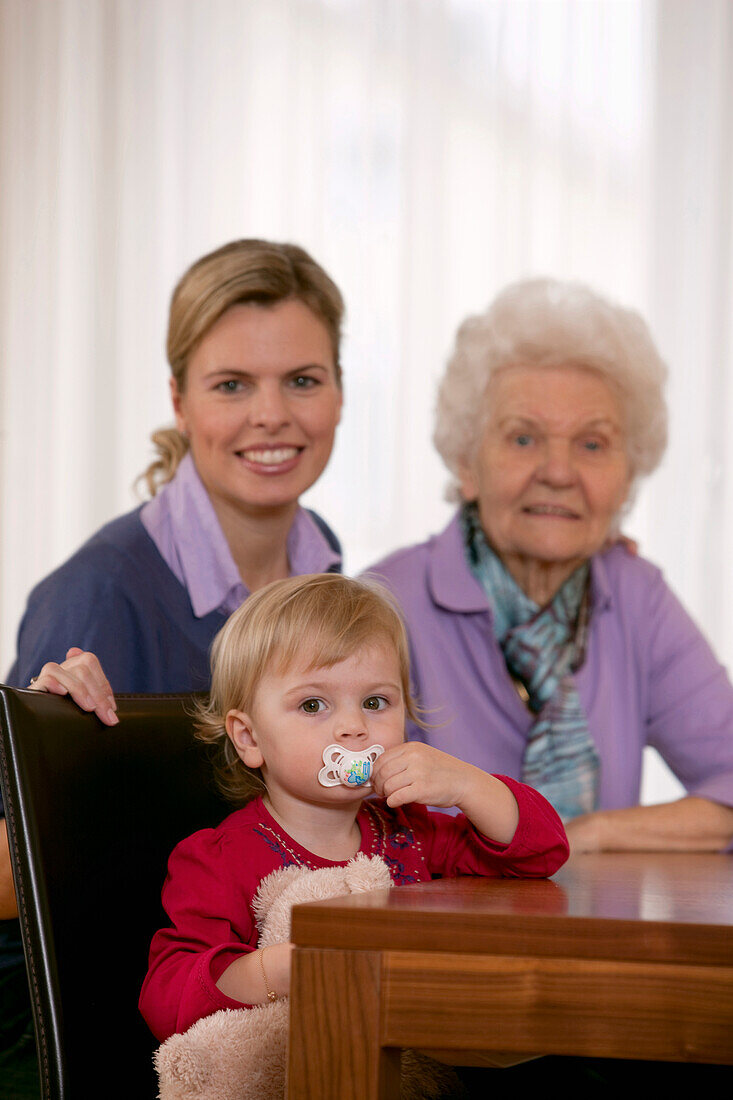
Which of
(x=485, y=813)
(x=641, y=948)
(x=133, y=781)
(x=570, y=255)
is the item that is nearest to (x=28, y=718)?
(x=133, y=781)

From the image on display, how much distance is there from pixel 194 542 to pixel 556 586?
716 millimetres

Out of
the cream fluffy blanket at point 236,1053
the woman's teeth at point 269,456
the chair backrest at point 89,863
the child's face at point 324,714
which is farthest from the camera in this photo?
the woman's teeth at point 269,456

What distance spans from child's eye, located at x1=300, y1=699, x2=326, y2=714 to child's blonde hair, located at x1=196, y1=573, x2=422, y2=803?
4cm

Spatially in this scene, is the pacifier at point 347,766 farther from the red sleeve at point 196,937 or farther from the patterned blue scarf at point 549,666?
the patterned blue scarf at point 549,666

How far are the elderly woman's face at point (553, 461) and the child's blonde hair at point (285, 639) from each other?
0.82 meters

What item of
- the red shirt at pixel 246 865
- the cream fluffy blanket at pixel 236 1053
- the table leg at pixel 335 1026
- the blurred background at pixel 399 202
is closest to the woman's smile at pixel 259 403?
the red shirt at pixel 246 865

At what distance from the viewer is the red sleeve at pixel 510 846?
1.21 metres

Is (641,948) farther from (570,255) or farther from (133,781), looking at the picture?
(570,255)

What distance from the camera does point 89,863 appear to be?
1.18 metres

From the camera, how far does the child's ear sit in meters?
1.28

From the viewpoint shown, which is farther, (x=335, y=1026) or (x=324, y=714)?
(x=324, y=714)

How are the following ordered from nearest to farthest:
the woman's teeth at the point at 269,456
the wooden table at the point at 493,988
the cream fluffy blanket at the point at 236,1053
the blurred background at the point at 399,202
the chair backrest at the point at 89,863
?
the wooden table at the point at 493,988 < the cream fluffy blanket at the point at 236,1053 < the chair backrest at the point at 89,863 < the woman's teeth at the point at 269,456 < the blurred background at the point at 399,202

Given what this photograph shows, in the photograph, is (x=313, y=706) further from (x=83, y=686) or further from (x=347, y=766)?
(x=83, y=686)

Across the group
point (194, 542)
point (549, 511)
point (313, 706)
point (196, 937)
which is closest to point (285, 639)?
point (313, 706)
